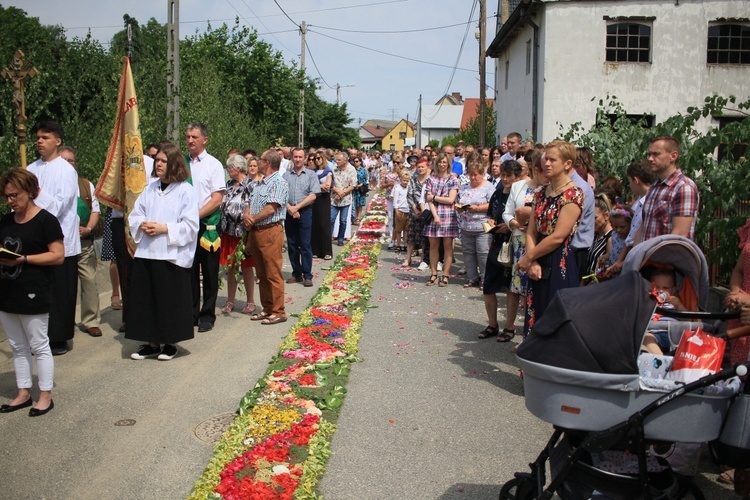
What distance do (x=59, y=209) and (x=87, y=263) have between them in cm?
135

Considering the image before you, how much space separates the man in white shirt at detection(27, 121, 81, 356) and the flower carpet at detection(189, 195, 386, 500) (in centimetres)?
220

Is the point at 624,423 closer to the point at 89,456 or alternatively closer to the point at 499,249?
the point at 89,456

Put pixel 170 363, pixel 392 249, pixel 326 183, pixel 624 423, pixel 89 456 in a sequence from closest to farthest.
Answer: pixel 624 423, pixel 89 456, pixel 170 363, pixel 326 183, pixel 392 249

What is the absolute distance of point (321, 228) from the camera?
15.5m

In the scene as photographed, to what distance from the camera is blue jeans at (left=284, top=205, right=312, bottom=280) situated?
12.7 meters

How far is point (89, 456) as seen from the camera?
18.0 ft

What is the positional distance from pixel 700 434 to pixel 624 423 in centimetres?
38

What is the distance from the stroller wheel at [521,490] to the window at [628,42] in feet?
73.6

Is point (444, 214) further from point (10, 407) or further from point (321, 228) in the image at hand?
point (10, 407)

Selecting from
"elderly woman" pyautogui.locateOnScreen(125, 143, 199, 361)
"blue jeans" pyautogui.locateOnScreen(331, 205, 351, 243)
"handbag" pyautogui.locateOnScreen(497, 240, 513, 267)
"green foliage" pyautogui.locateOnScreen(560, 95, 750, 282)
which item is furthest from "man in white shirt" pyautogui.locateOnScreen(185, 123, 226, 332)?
"blue jeans" pyautogui.locateOnScreen(331, 205, 351, 243)

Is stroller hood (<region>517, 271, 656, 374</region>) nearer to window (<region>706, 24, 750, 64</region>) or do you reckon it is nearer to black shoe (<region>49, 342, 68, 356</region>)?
black shoe (<region>49, 342, 68, 356</region>)

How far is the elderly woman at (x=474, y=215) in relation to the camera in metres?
11.6

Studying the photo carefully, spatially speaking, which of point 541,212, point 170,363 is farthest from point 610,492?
point 170,363

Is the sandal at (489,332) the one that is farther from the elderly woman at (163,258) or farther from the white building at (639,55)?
the white building at (639,55)
